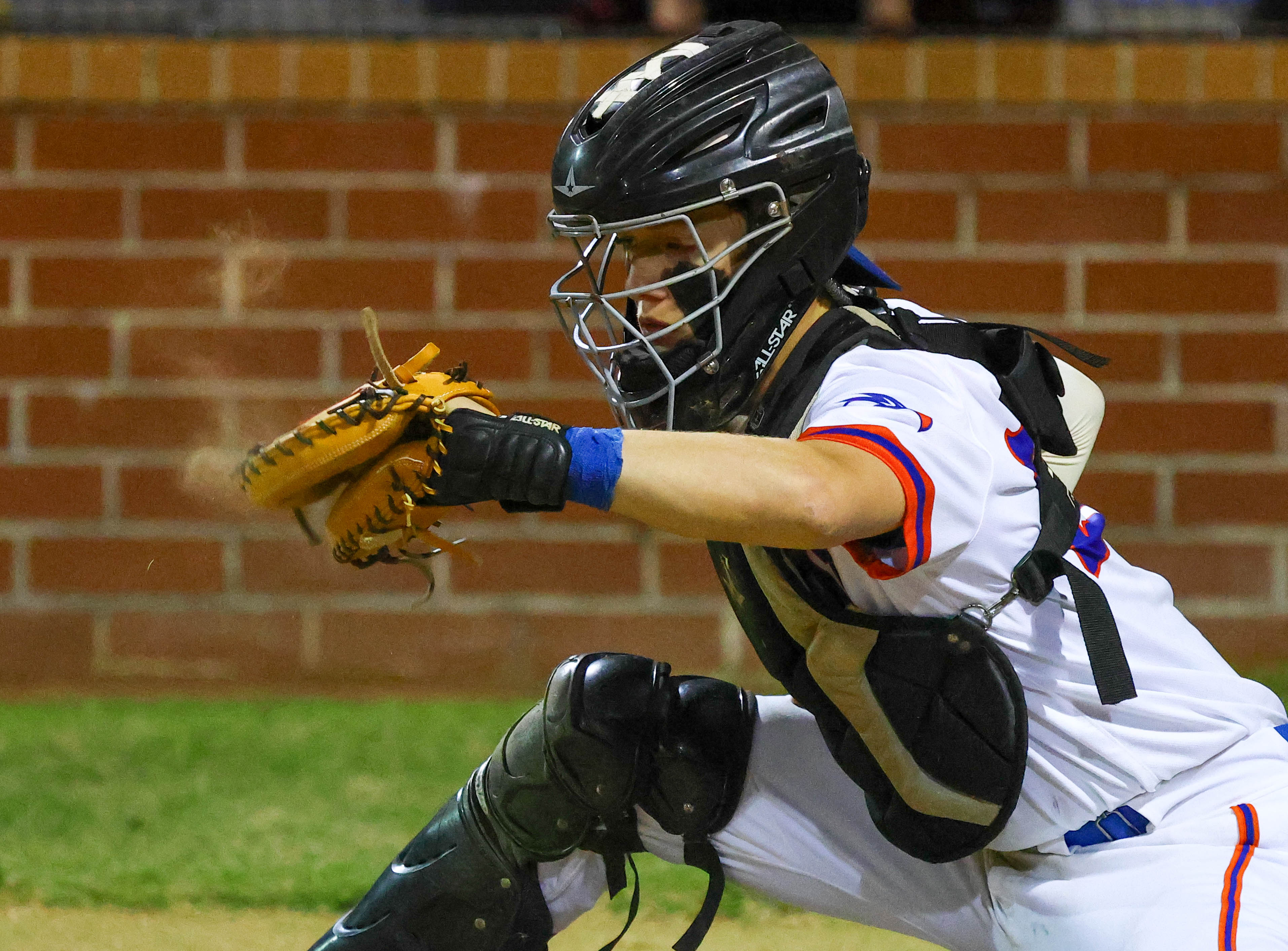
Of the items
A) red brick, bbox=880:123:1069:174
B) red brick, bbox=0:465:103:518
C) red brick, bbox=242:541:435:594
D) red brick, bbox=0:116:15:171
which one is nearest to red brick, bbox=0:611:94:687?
red brick, bbox=0:465:103:518

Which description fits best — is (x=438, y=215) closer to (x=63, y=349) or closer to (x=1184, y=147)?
(x=63, y=349)

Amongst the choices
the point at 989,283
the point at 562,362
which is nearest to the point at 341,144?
the point at 562,362

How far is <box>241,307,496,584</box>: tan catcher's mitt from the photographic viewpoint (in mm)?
1836

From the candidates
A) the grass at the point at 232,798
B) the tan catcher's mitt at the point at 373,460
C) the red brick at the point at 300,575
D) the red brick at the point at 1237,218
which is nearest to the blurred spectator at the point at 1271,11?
the red brick at the point at 1237,218

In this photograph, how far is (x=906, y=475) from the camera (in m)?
1.76

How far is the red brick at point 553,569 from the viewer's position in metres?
4.93

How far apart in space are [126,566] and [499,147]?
1.87 meters

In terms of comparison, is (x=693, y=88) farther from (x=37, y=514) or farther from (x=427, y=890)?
(x=37, y=514)

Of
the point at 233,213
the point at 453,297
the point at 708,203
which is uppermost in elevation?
the point at 233,213

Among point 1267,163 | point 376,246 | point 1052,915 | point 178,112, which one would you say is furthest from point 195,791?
point 1267,163

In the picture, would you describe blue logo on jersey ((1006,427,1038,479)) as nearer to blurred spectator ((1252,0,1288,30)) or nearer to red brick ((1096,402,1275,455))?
red brick ((1096,402,1275,455))

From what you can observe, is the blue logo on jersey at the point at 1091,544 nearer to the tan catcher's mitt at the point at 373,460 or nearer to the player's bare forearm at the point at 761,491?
the player's bare forearm at the point at 761,491

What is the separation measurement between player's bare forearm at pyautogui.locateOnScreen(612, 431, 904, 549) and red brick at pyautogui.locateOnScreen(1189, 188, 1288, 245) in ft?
11.7

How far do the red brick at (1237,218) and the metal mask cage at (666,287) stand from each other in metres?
3.16
